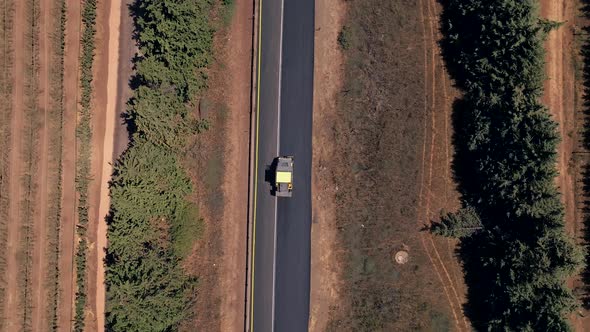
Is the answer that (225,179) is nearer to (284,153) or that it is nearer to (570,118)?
(284,153)

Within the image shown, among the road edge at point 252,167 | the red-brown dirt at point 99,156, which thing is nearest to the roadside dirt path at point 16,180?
the red-brown dirt at point 99,156

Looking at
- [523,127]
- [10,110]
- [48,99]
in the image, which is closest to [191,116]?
[48,99]

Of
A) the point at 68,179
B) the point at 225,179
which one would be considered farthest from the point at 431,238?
the point at 68,179

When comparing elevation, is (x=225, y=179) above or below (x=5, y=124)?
below

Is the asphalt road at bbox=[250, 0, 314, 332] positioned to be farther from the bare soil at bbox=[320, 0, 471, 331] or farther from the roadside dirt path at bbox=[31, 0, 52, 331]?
the roadside dirt path at bbox=[31, 0, 52, 331]

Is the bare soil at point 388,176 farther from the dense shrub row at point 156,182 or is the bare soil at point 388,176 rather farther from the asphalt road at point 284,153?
the dense shrub row at point 156,182
